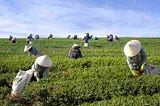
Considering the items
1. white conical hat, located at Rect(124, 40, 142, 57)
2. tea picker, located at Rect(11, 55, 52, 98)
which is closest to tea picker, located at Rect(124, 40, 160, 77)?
white conical hat, located at Rect(124, 40, 142, 57)

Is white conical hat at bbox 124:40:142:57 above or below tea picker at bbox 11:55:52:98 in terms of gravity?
above

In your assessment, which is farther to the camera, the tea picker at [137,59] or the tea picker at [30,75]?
the tea picker at [137,59]

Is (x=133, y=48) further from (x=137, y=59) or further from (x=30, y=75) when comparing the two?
(x=30, y=75)

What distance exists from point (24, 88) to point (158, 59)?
1102 cm

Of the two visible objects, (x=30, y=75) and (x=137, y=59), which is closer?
(x=30, y=75)

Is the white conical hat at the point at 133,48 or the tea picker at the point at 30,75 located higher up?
the white conical hat at the point at 133,48

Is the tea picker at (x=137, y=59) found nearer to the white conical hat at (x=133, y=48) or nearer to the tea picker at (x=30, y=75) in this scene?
the white conical hat at (x=133, y=48)

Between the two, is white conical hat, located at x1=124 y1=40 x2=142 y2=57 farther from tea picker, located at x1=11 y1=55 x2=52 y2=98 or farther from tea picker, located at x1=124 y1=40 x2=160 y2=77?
tea picker, located at x1=11 y1=55 x2=52 y2=98

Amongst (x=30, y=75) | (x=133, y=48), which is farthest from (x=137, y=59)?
(x=30, y=75)

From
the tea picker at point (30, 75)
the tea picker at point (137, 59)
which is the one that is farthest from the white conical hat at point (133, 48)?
the tea picker at point (30, 75)

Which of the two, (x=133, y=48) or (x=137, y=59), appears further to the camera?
(x=137, y=59)

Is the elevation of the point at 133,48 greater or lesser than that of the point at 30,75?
greater

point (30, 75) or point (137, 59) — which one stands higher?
point (137, 59)

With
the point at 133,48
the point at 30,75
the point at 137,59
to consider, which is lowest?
the point at 30,75
